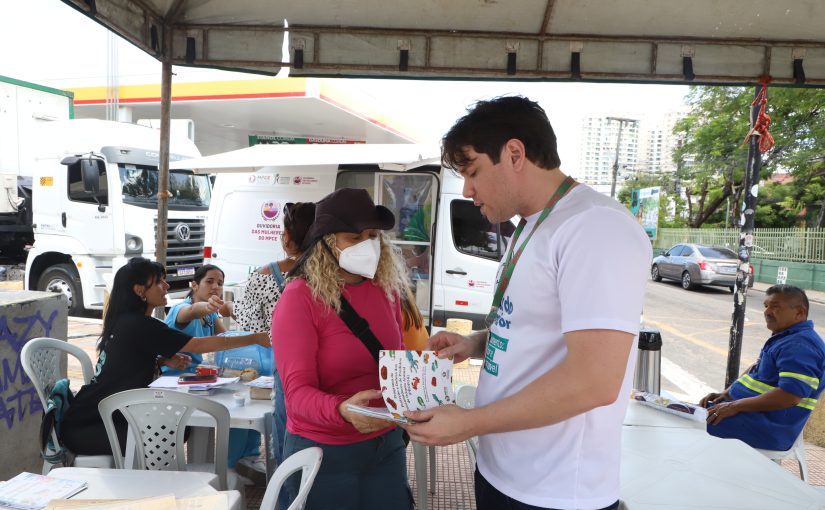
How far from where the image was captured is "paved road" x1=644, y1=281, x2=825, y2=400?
7.29 metres

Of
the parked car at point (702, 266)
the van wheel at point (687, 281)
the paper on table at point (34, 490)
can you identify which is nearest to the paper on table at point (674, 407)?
the paper on table at point (34, 490)

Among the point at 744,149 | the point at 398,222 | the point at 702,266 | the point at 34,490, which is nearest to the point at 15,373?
the point at 34,490

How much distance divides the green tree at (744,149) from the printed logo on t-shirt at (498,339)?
10.6m

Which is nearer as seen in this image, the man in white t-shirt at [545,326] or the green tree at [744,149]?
the man in white t-shirt at [545,326]

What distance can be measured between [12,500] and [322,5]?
2.90 m

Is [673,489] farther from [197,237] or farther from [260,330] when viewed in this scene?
[197,237]

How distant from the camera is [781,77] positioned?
3.58 m

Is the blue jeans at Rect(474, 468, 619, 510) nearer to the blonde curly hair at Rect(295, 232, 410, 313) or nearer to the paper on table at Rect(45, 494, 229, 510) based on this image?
the blonde curly hair at Rect(295, 232, 410, 313)

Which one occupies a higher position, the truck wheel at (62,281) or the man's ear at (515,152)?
the man's ear at (515,152)

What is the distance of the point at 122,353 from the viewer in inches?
113

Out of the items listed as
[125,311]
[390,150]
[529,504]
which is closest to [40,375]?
[125,311]

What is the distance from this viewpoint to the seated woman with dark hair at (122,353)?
9.29 ft

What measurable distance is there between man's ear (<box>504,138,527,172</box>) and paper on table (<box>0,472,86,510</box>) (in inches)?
65.7

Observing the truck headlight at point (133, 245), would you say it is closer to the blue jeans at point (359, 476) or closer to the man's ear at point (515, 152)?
the blue jeans at point (359, 476)
